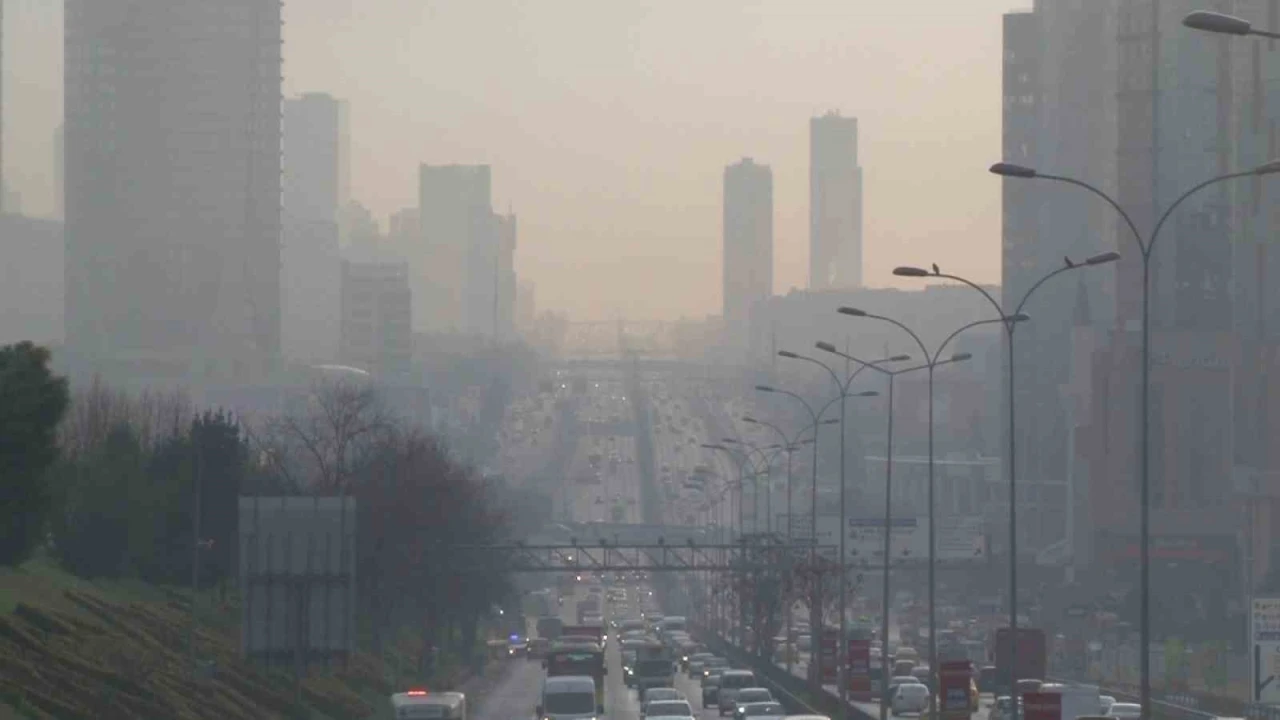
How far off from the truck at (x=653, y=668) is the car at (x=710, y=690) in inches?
139

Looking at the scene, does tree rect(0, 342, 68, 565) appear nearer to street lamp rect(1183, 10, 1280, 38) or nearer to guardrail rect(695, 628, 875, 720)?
guardrail rect(695, 628, 875, 720)

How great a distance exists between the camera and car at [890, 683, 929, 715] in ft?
162

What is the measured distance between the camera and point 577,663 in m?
48.4

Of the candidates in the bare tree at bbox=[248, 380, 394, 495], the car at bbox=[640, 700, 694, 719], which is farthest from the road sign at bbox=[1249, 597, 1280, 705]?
the bare tree at bbox=[248, 380, 394, 495]

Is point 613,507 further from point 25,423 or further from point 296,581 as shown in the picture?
point 25,423

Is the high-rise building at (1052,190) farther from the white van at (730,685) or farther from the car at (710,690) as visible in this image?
the white van at (730,685)

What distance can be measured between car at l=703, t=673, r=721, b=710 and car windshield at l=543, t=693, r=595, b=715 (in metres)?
12.2

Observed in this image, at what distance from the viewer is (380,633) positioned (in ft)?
196

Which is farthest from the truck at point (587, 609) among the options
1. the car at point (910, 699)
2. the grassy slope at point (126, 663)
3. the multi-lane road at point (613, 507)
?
the grassy slope at point (126, 663)

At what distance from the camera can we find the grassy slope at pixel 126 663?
27.0 m

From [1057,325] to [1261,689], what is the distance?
97.7 metres

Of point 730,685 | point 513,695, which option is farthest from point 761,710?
point 513,695

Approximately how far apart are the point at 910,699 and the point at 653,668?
34.1ft

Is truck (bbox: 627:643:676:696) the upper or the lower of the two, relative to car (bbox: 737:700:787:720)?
lower
